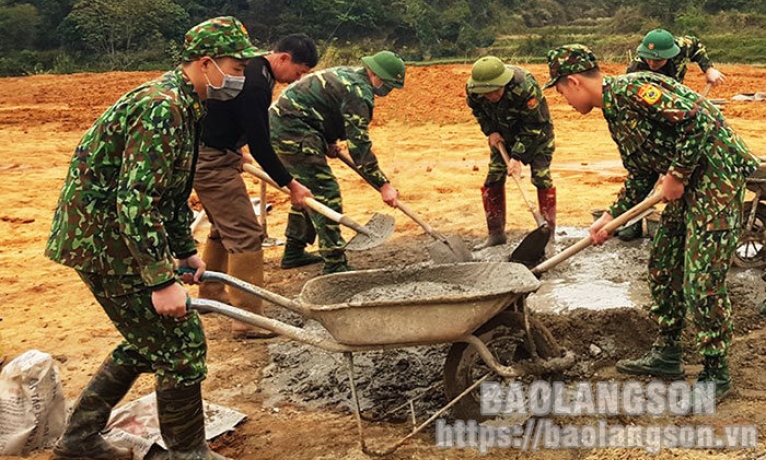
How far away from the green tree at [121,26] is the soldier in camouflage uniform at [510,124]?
25.2 meters

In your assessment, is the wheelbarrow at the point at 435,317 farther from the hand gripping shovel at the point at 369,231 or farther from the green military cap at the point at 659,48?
the green military cap at the point at 659,48

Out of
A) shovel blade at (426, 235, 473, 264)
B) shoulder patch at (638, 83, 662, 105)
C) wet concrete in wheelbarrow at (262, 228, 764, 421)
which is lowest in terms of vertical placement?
wet concrete in wheelbarrow at (262, 228, 764, 421)

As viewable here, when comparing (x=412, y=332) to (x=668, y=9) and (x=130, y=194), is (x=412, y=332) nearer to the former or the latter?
(x=130, y=194)

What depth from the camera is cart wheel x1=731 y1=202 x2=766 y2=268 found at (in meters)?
6.02

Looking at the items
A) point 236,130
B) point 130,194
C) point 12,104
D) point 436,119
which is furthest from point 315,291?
point 12,104

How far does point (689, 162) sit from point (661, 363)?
1243 mm

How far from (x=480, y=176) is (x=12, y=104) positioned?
1309 cm

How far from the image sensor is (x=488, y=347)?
4113mm

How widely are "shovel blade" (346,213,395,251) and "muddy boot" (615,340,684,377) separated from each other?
212 cm

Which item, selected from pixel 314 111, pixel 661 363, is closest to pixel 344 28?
pixel 314 111

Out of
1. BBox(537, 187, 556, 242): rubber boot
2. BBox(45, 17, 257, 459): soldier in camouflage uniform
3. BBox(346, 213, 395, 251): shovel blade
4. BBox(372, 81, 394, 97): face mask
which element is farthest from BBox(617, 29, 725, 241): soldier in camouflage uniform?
BBox(45, 17, 257, 459): soldier in camouflage uniform

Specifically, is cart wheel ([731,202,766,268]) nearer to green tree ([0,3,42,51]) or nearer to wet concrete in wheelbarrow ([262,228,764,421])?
wet concrete in wheelbarrow ([262,228,764,421])

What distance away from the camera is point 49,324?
603 centimetres

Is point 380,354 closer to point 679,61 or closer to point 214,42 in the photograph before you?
point 214,42
